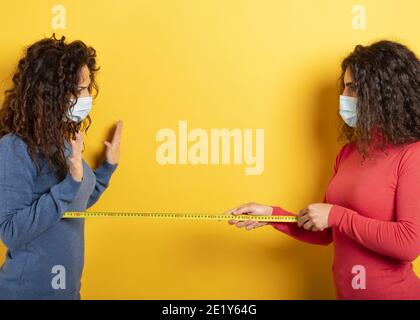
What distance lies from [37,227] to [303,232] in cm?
100

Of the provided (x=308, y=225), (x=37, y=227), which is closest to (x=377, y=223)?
(x=308, y=225)

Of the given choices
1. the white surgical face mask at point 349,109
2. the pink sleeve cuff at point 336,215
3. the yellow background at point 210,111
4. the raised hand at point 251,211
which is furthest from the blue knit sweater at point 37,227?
the white surgical face mask at point 349,109

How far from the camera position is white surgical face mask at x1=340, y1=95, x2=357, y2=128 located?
2031 millimetres

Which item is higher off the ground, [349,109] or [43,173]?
[349,109]

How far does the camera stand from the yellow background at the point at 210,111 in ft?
7.80

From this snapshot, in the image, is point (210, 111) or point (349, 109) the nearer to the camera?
point (349, 109)

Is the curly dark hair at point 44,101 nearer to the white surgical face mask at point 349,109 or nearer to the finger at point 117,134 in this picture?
the finger at point 117,134

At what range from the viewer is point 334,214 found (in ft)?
6.28

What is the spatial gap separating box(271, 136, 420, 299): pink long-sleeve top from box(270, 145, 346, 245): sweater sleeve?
11cm

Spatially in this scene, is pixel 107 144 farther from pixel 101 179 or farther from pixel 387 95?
pixel 387 95

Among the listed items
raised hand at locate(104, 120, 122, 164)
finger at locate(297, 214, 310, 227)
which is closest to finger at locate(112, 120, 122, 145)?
raised hand at locate(104, 120, 122, 164)

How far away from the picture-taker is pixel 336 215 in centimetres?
191
